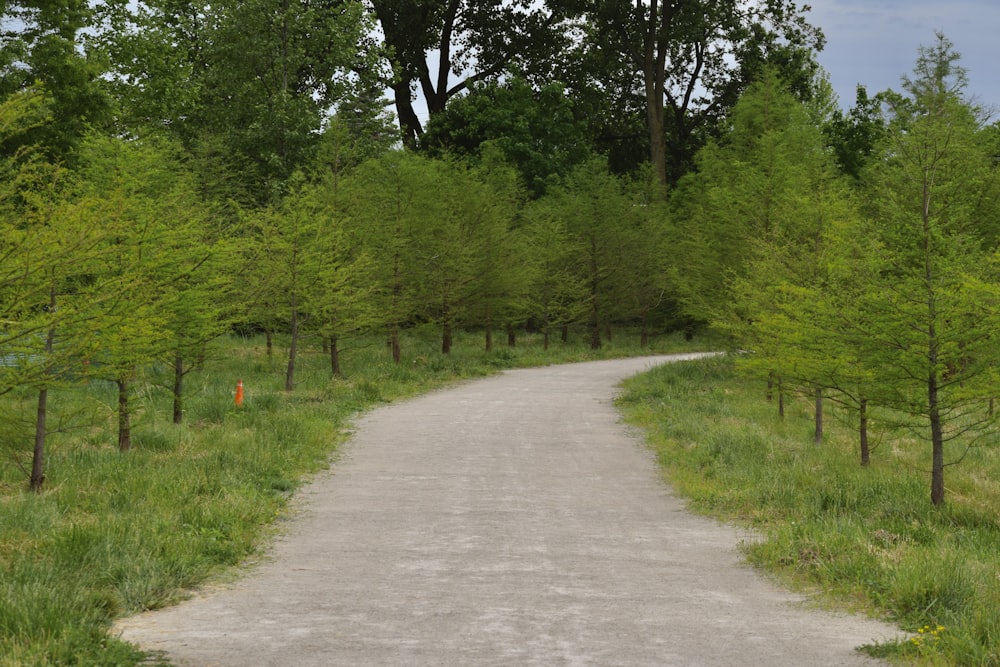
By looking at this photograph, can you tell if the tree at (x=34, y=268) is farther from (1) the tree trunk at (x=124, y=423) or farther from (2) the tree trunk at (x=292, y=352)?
(2) the tree trunk at (x=292, y=352)

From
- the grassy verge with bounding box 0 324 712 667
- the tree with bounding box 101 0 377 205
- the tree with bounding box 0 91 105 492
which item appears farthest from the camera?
the tree with bounding box 101 0 377 205

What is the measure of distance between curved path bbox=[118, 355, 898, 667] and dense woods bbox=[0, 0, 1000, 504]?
3.30 metres

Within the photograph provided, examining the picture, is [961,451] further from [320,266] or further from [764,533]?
[320,266]

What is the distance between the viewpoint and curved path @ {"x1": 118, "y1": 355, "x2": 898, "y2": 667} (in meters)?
6.15

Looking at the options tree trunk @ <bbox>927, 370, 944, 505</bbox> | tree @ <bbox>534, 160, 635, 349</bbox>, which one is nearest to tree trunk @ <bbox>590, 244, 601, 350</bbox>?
tree @ <bbox>534, 160, 635, 349</bbox>

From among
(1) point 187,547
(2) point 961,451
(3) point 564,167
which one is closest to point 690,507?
(1) point 187,547

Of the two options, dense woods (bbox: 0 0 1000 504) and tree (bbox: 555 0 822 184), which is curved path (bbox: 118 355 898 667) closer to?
dense woods (bbox: 0 0 1000 504)

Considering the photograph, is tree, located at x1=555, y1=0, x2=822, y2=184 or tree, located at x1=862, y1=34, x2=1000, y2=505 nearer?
tree, located at x1=862, y1=34, x2=1000, y2=505

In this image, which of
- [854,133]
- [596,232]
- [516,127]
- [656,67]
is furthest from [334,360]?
[854,133]

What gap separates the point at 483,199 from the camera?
115 ft

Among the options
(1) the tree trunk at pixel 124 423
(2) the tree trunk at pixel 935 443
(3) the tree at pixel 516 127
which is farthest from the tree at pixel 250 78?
(2) the tree trunk at pixel 935 443

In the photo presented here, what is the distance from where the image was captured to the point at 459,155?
43.5 m

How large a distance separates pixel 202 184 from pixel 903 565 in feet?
91.7

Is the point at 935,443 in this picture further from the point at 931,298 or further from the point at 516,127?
the point at 516,127
